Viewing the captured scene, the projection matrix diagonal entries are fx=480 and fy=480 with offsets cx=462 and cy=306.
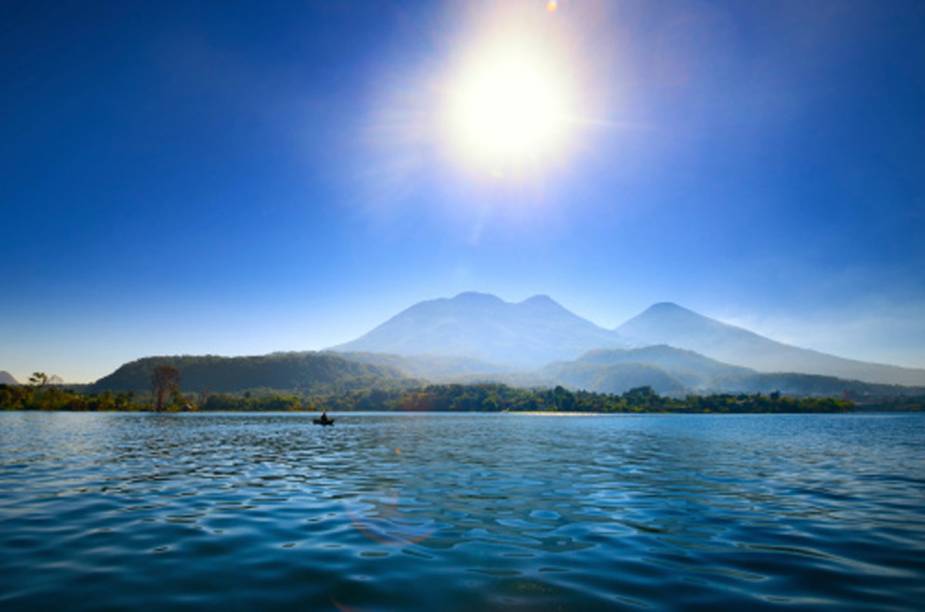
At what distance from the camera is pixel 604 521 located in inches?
697

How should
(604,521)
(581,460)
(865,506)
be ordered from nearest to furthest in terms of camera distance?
(604,521), (865,506), (581,460)

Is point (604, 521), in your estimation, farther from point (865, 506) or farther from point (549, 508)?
point (865, 506)

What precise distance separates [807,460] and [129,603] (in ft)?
150

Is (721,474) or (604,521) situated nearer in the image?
(604,521)

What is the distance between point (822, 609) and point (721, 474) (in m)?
23.5

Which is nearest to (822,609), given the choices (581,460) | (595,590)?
(595,590)

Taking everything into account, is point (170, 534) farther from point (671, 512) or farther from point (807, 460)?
point (807, 460)

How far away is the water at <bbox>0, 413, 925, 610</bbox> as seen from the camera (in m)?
10.5

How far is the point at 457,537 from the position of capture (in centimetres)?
1517

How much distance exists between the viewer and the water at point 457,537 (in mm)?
10516

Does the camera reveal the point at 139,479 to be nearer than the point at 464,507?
No

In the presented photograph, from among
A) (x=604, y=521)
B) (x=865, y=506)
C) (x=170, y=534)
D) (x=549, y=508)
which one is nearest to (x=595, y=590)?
(x=604, y=521)

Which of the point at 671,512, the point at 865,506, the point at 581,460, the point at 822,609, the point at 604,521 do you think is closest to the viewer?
the point at 822,609

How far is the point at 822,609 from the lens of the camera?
9.65 meters
